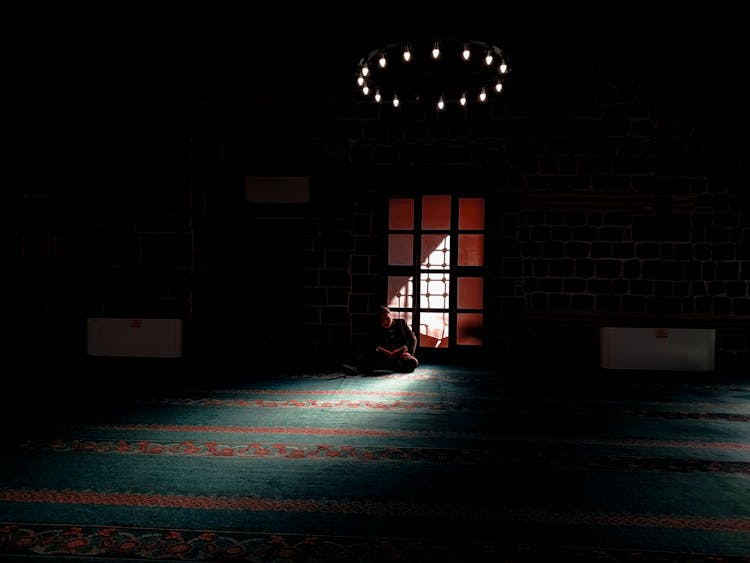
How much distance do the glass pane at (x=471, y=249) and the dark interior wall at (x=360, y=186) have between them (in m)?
0.15

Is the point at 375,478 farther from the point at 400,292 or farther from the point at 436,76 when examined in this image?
the point at 436,76

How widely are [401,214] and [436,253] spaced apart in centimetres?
63

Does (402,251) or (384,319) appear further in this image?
(402,251)

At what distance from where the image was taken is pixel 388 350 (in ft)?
16.8

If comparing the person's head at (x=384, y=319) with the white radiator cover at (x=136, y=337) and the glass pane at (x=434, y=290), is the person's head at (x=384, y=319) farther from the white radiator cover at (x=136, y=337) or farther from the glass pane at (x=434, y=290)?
the white radiator cover at (x=136, y=337)

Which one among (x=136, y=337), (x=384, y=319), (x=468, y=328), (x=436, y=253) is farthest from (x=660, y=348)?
(x=136, y=337)

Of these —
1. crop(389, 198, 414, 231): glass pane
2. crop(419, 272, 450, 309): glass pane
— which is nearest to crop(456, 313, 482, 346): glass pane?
crop(419, 272, 450, 309): glass pane

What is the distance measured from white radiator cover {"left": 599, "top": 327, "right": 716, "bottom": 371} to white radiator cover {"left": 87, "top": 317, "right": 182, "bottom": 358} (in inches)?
192

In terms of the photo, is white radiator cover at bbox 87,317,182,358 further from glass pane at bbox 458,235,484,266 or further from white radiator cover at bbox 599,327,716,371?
white radiator cover at bbox 599,327,716,371

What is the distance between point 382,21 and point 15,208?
491 cm

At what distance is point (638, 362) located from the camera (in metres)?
5.30

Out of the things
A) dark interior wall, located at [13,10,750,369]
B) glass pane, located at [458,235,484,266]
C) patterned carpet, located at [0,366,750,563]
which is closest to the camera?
patterned carpet, located at [0,366,750,563]

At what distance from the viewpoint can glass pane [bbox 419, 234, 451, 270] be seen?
5.83m

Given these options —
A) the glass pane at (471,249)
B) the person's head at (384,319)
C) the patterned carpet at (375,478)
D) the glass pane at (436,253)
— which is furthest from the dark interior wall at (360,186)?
the patterned carpet at (375,478)
